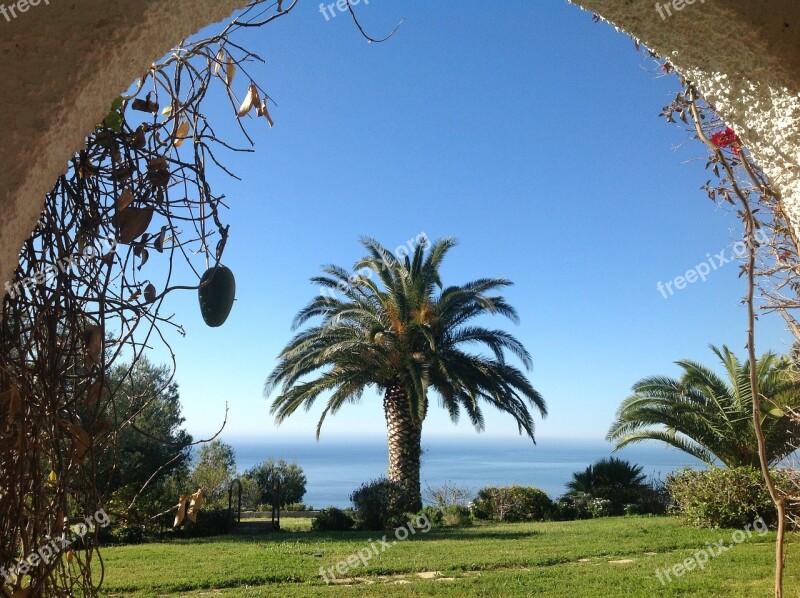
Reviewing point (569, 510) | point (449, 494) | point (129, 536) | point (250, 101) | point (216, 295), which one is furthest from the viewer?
point (449, 494)

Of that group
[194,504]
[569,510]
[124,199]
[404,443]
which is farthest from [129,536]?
[124,199]

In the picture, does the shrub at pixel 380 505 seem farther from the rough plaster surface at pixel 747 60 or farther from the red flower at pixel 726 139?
the rough plaster surface at pixel 747 60

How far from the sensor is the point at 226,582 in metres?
6.87

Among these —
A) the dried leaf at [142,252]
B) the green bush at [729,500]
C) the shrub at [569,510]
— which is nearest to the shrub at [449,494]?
the shrub at [569,510]

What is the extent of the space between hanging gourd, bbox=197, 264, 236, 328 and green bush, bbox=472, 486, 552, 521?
47.9 ft

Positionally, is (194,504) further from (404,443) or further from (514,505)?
(514,505)

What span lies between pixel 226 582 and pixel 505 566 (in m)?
3.26

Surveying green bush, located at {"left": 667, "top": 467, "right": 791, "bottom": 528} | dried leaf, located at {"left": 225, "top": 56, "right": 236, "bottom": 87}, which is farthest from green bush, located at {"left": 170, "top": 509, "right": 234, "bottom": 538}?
dried leaf, located at {"left": 225, "top": 56, "right": 236, "bottom": 87}

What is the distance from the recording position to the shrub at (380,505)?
1327 cm

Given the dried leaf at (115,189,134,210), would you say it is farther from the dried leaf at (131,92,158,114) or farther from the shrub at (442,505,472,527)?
the shrub at (442,505,472,527)

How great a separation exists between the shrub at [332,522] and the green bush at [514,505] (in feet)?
11.1

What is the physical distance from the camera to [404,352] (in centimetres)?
1349

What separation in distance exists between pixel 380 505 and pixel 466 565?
5.91 metres

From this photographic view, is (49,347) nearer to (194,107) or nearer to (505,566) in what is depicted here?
(194,107)
